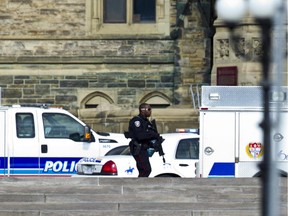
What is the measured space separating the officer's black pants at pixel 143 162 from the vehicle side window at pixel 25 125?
304cm

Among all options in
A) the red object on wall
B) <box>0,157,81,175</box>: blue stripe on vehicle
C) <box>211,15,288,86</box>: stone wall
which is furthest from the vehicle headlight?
the red object on wall

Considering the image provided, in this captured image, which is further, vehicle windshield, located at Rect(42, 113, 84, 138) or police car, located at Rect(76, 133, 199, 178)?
vehicle windshield, located at Rect(42, 113, 84, 138)

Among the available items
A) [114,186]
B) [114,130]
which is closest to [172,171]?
[114,186]

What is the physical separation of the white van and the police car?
40.1 inches

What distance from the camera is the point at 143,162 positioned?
61.9ft

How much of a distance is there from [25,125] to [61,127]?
653mm

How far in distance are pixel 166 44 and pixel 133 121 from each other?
1638cm

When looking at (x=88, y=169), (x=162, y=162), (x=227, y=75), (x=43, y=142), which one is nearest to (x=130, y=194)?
(x=162, y=162)

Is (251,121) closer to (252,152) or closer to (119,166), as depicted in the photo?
(252,152)

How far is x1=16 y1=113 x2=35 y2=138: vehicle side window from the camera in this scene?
70.4 ft

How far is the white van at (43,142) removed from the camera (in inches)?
829

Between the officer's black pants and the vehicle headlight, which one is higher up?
the officer's black pants

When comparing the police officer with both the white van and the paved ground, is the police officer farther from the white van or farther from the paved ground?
the white van

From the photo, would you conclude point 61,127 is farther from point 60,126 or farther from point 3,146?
point 3,146
